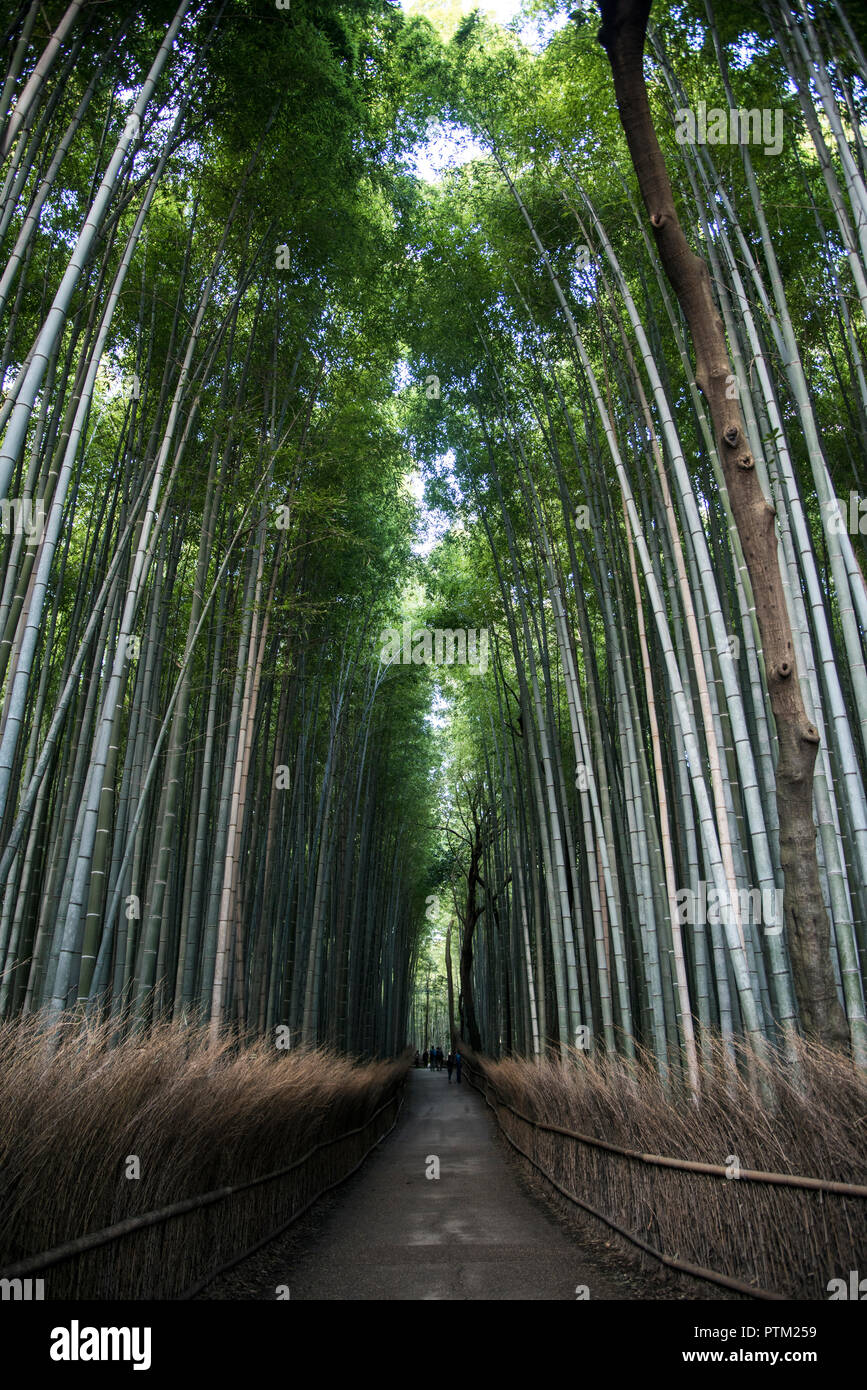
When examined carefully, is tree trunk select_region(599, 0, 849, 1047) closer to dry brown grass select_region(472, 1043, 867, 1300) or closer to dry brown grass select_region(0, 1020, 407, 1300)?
dry brown grass select_region(472, 1043, 867, 1300)

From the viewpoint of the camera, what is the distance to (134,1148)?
2377mm

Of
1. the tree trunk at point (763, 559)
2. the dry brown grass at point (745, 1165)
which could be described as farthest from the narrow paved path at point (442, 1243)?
the tree trunk at point (763, 559)

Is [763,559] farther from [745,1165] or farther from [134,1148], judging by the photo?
[134,1148]

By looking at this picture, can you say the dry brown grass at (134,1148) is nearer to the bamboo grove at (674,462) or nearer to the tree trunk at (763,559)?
the bamboo grove at (674,462)

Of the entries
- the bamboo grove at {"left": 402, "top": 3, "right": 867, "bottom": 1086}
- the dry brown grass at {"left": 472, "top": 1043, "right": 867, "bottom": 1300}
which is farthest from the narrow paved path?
the bamboo grove at {"left": 402, "top": 3, "right": 867, "bottom": 1086}

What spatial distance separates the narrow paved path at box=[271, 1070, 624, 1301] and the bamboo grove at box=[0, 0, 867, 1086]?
98 centimetres

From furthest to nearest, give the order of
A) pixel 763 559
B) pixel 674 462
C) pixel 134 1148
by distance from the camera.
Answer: pixel 674 462 < pixel 763 559 < pixel 134 1148

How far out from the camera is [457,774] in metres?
14.3

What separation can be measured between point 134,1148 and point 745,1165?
1827 millimetres

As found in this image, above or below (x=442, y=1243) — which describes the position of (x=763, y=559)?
above

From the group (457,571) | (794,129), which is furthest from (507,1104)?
(794,129)

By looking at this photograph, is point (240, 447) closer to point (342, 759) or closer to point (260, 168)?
point (260, 168)

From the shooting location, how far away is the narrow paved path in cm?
305

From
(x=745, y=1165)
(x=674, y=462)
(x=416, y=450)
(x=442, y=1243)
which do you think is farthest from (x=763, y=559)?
(x=416, y=450)
